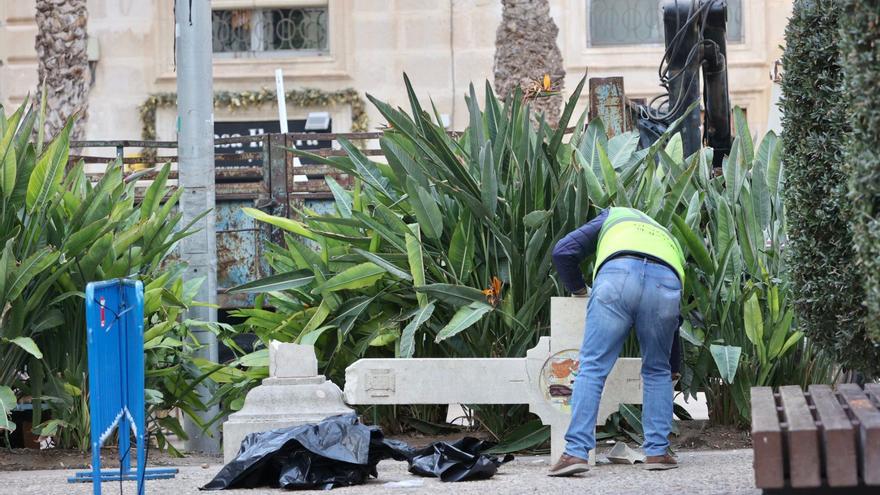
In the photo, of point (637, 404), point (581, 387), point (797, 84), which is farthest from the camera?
point (637, 404)

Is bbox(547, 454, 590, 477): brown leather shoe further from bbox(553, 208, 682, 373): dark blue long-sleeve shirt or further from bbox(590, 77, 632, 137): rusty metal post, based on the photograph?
bbox(590, 77, 632, 137): rusty metal post

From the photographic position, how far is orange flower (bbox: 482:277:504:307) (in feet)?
24.2

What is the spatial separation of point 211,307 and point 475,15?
11.5 m

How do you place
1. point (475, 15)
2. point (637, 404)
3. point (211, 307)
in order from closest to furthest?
point (637, 404) < point (211, 307) < point (475, 15)

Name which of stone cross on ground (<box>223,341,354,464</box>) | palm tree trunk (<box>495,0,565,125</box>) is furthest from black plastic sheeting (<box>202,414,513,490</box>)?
palm tree trunk (<box>495,0,565,125</box>)

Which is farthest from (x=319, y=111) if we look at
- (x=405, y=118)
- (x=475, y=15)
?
(x=405, y=118)

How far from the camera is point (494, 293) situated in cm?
739

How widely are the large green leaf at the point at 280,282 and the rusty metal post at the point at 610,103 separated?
2.66 meters

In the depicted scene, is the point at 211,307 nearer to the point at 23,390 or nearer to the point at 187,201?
the point at 187,201

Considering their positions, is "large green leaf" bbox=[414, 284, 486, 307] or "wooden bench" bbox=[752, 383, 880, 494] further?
"large green leaf" bbox=[414, 284, 486, 307]

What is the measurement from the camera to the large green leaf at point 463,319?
7188 millimetres

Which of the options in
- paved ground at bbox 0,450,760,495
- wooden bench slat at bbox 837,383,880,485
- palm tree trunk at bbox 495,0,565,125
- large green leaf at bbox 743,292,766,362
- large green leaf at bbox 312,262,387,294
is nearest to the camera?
wooden bench slat at bbox 837,383,880,485

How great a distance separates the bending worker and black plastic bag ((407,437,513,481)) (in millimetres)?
299

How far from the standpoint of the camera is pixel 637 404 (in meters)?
7.10
